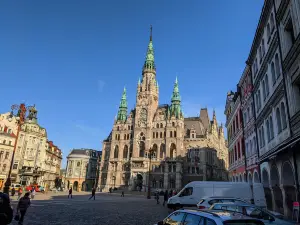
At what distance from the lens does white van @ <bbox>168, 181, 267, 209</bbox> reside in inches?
756

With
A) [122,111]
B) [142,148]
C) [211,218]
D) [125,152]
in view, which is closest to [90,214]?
[211,218]

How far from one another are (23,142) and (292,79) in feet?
205

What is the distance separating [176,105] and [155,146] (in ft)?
47.5

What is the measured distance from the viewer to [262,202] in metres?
18.7

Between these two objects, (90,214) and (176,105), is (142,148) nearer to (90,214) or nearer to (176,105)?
(176,105)

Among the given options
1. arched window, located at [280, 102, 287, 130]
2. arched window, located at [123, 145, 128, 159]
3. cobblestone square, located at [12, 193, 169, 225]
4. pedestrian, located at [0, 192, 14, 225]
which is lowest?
cobblestone square, located at [12, 193, 169, 225]

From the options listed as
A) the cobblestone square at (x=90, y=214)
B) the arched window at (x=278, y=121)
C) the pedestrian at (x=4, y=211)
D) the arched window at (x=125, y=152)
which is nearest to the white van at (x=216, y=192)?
the cobblestone square at (x=90, y=214)

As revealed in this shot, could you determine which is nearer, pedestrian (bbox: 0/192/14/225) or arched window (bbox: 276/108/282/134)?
pedestrian (bbox: 0/192/14/225)

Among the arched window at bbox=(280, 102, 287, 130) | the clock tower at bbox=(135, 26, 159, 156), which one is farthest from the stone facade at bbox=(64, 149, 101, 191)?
the arched window at bbox=(280, 102, 287, 130)

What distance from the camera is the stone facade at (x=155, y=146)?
6800 centimetres

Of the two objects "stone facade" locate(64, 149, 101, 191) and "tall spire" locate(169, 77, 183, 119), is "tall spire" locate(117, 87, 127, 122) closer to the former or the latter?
"tall spire" locate(169, 77, 183, 119)

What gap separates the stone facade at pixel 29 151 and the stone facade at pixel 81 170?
1550cm

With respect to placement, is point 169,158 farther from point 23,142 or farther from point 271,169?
point 271,169

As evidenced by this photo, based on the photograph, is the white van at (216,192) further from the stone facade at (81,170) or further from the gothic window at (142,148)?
the stone facade at (81,170)
